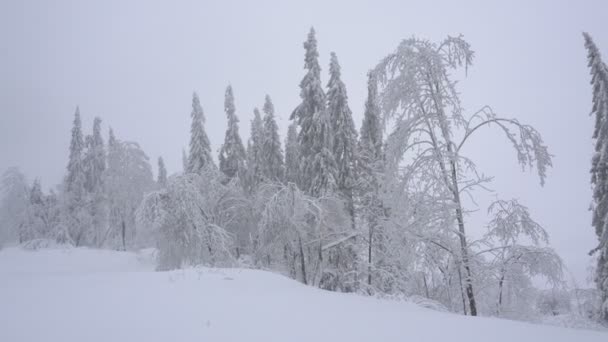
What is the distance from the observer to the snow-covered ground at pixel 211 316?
5.04 meters

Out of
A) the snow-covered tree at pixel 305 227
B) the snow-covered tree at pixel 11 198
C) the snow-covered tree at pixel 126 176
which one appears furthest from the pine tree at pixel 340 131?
the snow-covered tree at pixel 11 198

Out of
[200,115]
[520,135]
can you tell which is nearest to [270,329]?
[520,135]

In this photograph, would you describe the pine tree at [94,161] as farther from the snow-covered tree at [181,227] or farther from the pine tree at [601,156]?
the pine tree at [601,156]

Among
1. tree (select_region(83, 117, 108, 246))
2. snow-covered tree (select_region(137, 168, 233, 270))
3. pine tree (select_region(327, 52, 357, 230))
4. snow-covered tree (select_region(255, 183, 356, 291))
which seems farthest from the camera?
tree (select_region(83, 117, 108, 246))

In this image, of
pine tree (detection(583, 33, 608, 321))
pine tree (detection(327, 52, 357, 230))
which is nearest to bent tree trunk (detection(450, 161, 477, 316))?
pine tree (detection(327, 52, 357, 230))

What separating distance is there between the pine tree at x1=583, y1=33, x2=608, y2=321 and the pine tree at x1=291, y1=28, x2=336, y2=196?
13057 mm

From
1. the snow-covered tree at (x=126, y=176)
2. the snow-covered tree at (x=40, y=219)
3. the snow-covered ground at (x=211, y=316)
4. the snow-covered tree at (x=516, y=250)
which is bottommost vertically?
the snow-covered ground at (x=211, y=316)

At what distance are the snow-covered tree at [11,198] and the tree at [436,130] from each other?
162 feet

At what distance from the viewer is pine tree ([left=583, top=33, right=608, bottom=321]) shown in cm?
1579

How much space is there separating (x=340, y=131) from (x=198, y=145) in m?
13.3

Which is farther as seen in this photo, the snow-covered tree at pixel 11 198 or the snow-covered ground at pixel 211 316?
the snow-covered tree at pixel 11 198

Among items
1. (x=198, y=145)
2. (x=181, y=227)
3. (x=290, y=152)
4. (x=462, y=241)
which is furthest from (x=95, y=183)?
(x=462, y=241)

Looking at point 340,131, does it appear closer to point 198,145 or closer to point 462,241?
point 462,241

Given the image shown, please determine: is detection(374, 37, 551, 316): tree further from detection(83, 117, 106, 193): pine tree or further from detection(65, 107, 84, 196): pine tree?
detection(65, 107, 84, 196): pine tree
